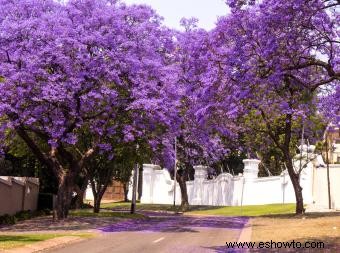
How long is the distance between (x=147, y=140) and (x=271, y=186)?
56.0 feet

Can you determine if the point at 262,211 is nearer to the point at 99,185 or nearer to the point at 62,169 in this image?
the point at 99,185

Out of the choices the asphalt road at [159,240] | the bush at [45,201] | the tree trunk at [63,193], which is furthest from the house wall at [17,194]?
the asphalt road at [159,240]

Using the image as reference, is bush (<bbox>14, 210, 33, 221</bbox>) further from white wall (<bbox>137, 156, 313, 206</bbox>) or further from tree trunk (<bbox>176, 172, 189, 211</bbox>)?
white wall (<bbox>137, 156, 313, 206</bbox>)

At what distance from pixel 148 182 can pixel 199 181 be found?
932 cm

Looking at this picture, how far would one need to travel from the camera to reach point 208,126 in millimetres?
29141

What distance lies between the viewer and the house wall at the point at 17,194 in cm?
2883

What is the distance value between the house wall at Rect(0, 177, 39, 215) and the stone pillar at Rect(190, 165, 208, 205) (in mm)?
21371

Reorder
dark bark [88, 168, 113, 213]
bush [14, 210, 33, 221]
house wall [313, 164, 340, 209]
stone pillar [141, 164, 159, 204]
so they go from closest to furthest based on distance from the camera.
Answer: bush [14, 210, 33, 221] → house wall [313, 164, 340, 209] → dark bark [88, 168, 113, 213] → stone pillar [141, 164, 159, 204]

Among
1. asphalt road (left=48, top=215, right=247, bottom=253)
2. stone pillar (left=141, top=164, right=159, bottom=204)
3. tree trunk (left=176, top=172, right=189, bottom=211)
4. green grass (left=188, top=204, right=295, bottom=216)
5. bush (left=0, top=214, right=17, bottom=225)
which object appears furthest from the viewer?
stone pillar (left=141, top=164, right=159, bottom=204)

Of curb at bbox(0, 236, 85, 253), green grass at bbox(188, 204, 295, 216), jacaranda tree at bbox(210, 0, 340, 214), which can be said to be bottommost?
curb at bbox(0, 236, 85, 253)

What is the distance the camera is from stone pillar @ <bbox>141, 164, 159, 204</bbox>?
205 feet

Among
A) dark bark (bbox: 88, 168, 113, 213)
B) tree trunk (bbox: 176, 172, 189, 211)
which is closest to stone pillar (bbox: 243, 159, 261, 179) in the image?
tree trunk (bbox: 176, 172, 189, 211)

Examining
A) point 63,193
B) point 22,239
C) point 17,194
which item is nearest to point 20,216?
point 17,194

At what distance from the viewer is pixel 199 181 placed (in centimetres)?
5547
